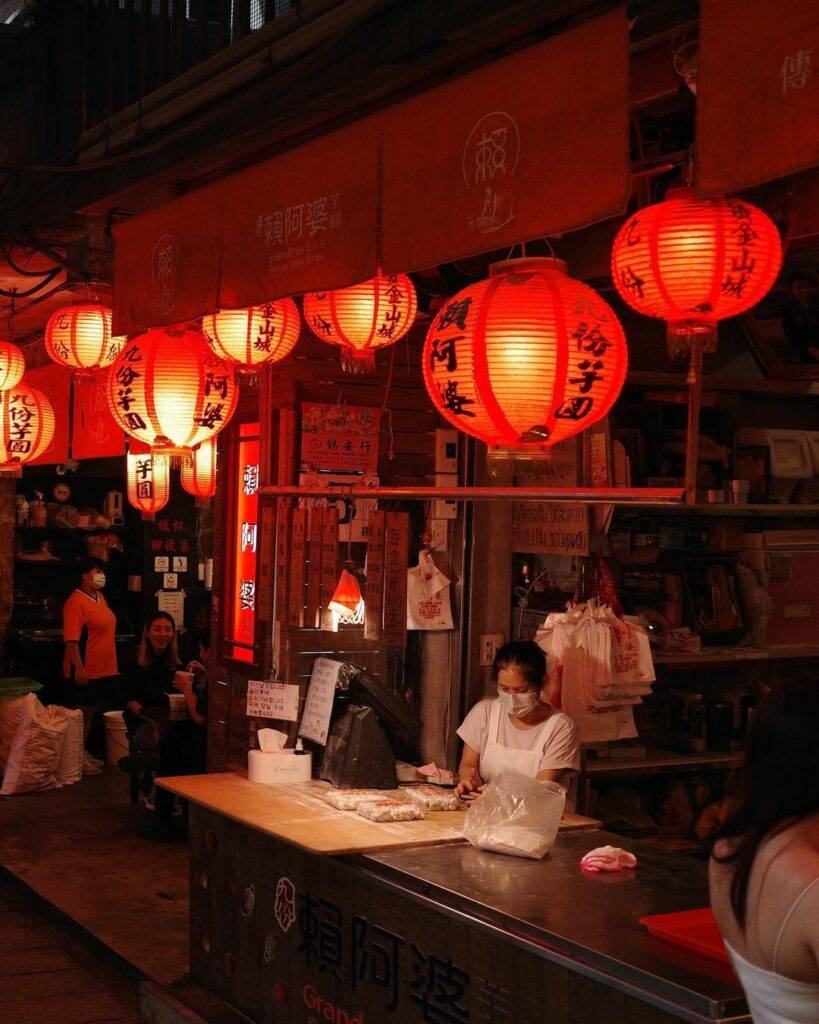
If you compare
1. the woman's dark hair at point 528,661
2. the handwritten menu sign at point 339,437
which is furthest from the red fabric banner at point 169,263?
the woman's dark hair at point 528,661

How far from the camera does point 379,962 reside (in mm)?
4973

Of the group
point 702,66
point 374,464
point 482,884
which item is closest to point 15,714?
point 374,464

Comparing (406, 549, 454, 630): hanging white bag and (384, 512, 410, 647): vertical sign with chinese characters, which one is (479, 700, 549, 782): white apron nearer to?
(384, 512, 410, 647): vertical sign with chinese characters

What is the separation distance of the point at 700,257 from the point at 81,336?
539 centimetres

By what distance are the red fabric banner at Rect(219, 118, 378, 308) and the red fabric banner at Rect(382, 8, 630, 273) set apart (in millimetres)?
157

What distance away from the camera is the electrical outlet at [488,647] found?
7.31 meters

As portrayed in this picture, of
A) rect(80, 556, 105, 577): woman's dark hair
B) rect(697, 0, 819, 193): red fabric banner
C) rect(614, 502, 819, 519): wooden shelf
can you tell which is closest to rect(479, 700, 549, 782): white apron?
rect(614, 502, 819, 519): wooden shelf

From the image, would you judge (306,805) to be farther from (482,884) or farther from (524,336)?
(524,336)

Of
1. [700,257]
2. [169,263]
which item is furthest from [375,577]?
[700,257]

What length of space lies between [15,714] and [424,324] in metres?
7.07

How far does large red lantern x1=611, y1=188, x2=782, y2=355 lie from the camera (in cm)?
421

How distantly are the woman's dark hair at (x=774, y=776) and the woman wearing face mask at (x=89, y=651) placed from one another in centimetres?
1095

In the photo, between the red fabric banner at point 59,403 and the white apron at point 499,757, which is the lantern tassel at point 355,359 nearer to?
the white apron at point 499,757

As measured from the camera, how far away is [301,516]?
661 cm
